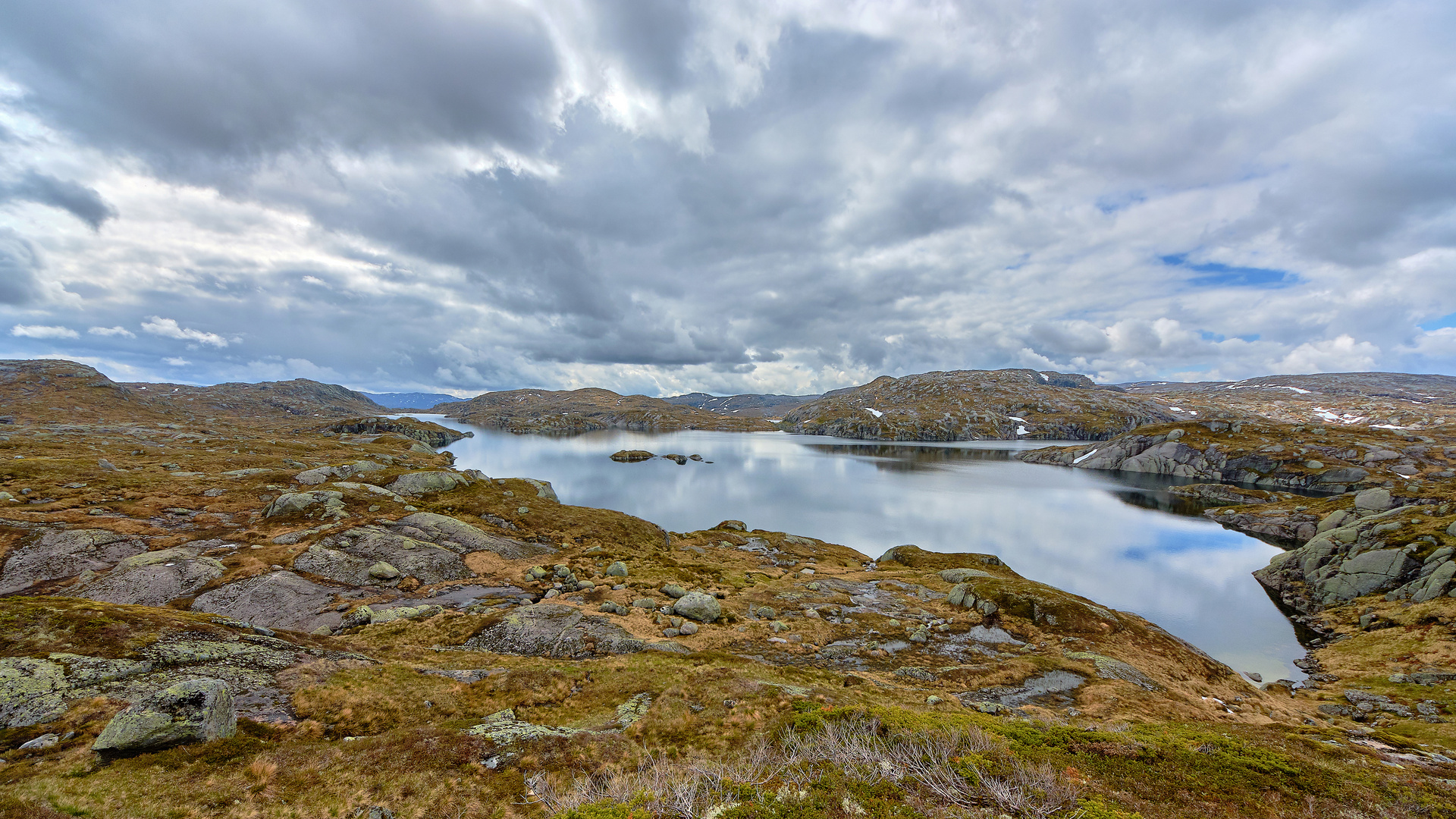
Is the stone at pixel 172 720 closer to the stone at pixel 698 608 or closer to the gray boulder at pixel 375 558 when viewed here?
the gray boulder at pixel 375 558

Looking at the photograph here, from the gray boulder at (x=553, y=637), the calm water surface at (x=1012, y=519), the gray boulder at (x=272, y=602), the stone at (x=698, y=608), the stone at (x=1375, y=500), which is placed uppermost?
the stone at (x=1375, y=500)

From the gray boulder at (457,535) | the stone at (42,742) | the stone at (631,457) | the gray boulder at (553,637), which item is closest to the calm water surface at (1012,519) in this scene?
the stone at (631,457)

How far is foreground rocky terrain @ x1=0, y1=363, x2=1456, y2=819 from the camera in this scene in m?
11.3

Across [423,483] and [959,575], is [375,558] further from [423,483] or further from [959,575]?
[959,575]

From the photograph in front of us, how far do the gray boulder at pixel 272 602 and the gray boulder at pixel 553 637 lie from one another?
10.3 meters

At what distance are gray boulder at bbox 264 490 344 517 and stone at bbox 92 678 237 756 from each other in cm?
3803

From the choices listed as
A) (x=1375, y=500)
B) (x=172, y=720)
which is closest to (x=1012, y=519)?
(x=1375, y=500)

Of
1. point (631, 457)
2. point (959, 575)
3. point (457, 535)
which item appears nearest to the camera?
point (457, 535)

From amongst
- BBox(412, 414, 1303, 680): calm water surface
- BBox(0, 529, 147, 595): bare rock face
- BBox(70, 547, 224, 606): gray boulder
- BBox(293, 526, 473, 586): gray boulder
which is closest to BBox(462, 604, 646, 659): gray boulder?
BBox(293, 526, 473, 586): gray boulder

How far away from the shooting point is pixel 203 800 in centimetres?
1086

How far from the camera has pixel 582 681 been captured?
893 inches

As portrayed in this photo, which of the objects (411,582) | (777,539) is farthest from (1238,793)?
(777,539)

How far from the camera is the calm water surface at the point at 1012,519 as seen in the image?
165 feet

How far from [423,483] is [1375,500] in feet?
456
